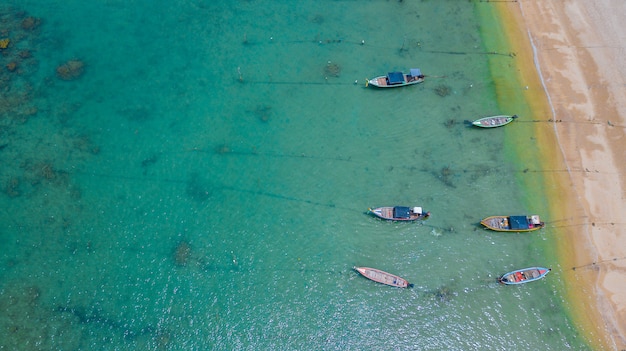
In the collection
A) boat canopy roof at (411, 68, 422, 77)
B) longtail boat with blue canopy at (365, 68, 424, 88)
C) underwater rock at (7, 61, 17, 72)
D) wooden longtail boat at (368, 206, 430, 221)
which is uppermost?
boat canopy roof at (411, 68, 422, 77)

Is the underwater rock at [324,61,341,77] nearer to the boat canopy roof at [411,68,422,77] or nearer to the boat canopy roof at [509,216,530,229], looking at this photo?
the boat canopy roof at [411,68,422,77]

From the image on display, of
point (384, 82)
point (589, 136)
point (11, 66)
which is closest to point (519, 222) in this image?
point (589, 136)

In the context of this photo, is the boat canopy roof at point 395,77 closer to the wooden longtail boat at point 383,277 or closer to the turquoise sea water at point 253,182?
the turquoise sea water at point 253,182

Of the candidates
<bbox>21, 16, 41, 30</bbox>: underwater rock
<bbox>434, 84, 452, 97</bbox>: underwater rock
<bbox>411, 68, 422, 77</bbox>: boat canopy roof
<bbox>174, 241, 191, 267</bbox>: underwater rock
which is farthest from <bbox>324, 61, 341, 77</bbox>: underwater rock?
<bbox>21, 16, 41, 30</bbox>: underwater rock

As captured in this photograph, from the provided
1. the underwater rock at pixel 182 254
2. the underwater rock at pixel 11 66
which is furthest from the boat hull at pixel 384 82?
the underwater rock at pixel 11 66

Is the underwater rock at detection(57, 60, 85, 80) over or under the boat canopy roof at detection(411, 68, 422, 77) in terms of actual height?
under
